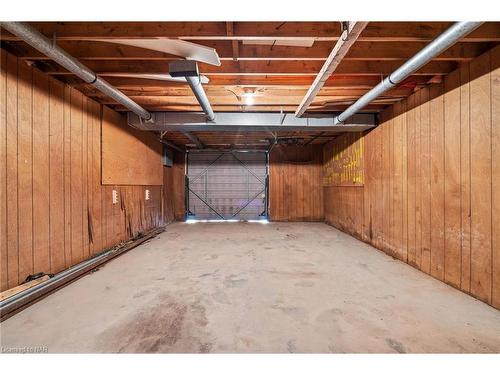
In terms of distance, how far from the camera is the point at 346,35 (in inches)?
57.7

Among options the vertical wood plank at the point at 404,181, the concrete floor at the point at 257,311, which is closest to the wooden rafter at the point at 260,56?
the vertical wood plank at the point at 404,181

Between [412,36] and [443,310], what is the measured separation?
84.3 inches

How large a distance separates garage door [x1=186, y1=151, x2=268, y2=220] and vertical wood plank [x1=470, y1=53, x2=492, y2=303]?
491 cm

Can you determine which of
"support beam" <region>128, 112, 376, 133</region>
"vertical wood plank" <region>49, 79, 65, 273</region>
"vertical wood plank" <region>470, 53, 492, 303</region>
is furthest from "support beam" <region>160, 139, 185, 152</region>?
"vertical wood plank" <region>470, 53, 492, 303</region>

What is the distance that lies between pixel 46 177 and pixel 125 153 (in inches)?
59.5

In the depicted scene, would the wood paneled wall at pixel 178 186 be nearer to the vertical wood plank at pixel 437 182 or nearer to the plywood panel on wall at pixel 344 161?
the plywood panel on wall at pixel 344 161

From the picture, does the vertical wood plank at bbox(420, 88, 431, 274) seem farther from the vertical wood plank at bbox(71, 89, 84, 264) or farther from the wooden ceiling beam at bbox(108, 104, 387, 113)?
the vertical wood plank at bbox(71, 89, 84, 264)

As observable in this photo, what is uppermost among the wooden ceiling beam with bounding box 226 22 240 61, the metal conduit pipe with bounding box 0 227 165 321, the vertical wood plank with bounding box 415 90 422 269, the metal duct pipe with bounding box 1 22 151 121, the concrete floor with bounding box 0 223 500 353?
the wooden ceiling beam with bounding box 226 22 240 61

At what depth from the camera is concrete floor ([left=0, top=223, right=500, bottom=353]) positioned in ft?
4.44

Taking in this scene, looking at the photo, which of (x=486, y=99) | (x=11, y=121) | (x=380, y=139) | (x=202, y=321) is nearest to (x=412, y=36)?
(x=486, y=99)

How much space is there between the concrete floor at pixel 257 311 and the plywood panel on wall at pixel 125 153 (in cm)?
137

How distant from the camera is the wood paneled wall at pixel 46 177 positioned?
6.12ft

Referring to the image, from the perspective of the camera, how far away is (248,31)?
1665mm

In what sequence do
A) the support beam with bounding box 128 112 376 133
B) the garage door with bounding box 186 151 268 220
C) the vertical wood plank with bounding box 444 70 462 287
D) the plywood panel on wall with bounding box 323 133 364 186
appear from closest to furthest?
the vertical wood plank with bounding box 444 70 462 287 → the support beam with bounding box 128 112 376 133 → the plywood panel on wall with bounding box 323 133 364 186 → the garage door with bounding box 186 151 268 220
